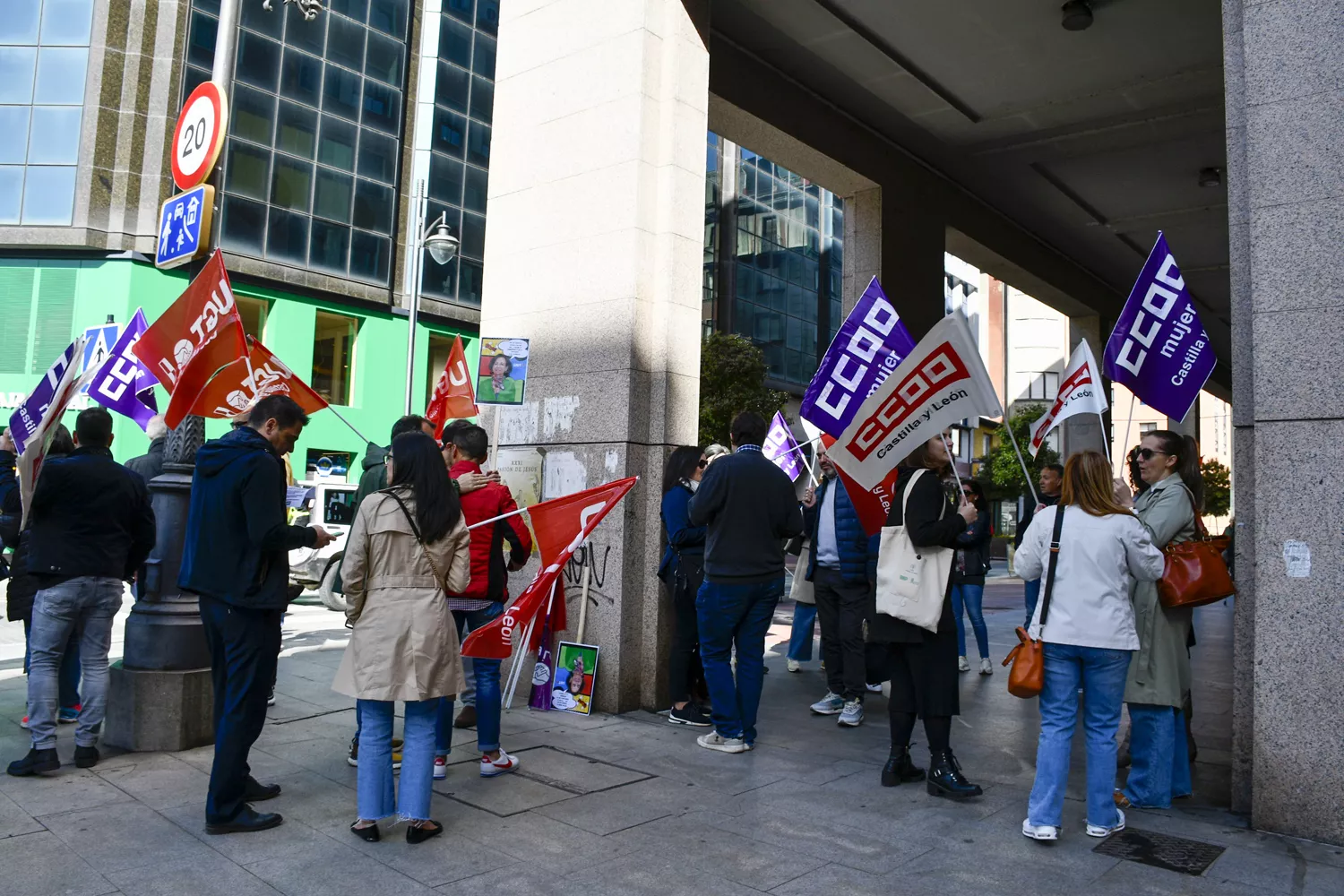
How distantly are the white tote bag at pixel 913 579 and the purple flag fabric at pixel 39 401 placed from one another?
187 inches

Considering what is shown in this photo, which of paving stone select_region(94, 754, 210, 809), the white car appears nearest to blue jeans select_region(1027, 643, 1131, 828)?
paving stone select_region(94, 754, 210, 809)

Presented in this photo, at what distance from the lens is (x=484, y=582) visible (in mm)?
5574

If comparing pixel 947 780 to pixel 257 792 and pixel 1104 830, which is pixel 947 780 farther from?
pixel 257 792

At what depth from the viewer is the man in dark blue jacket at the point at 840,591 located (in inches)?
286

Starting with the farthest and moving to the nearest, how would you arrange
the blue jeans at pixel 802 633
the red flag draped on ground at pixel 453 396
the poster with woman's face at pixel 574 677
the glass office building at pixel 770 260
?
the glass office building at pixel 770 260
the blue jeans at pixel 802 633
the red flag draped on ground at pixel 453 396
the poster with woman's face at pixel 574 677

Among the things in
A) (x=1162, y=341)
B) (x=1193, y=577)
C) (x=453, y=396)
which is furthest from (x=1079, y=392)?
(x=453, y=396)

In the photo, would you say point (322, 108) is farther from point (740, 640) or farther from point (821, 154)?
point (740, 640)

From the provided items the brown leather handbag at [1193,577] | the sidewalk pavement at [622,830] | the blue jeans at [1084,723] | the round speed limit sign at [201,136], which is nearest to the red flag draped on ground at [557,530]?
the sidewalk pavement at [622,830]

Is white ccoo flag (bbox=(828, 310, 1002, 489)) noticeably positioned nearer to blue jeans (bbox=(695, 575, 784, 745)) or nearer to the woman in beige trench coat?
blue jeans (bbox=(695, 575, 784, 745))

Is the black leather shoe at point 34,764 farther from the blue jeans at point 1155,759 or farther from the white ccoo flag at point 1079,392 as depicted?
the white ccoo flag at point 1079,392

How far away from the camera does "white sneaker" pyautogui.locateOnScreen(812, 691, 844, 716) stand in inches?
298

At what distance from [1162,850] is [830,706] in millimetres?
3255

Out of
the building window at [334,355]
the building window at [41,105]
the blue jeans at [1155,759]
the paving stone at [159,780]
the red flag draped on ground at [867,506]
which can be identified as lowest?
the paving stone at [159,780]

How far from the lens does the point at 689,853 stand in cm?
441
